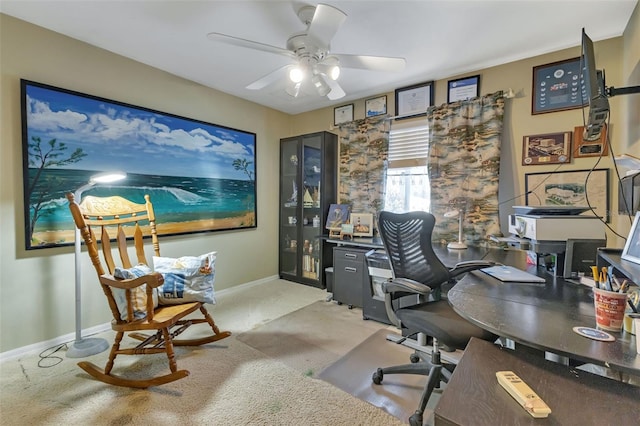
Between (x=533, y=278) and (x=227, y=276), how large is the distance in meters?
3.18

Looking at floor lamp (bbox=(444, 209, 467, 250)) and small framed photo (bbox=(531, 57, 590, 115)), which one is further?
floor lamp (bbox=(444, 209, 467, 250))

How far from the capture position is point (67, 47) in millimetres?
2344

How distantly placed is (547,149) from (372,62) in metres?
1.81

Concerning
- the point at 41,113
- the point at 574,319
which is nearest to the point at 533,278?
the point at 574,319

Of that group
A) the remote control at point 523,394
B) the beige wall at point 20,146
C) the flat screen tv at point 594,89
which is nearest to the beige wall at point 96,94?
the beige wall at point 20,146

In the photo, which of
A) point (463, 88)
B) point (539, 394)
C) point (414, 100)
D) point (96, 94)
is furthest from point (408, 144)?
point (96, 94)

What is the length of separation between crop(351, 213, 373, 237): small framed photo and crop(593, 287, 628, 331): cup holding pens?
2511mm

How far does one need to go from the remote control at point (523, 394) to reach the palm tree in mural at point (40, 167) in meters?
3.11

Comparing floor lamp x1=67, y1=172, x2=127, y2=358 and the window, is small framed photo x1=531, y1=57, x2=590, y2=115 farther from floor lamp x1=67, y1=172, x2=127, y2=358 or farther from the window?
floor lamp x1=67, y1=172, x2=127, y2=358

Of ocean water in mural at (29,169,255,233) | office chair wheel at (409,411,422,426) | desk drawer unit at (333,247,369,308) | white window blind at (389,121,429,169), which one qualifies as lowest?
office chair wheel at (409,411,422,426)

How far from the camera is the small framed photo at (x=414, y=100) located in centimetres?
314

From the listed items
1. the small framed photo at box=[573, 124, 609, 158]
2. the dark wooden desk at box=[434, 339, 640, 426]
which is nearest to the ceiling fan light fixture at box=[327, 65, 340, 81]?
the dark wooden desk at box=[434, 339, 640, 426]

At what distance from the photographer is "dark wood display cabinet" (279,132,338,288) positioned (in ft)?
12.5

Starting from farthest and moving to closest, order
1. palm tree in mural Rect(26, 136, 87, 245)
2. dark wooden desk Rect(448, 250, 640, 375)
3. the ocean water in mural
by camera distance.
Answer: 1. the ocean water in mural
2. palm tree in mural Rect(26, 136, 87, 245)
3. dark wooden desk Rect(448, 250, 640, 375)
